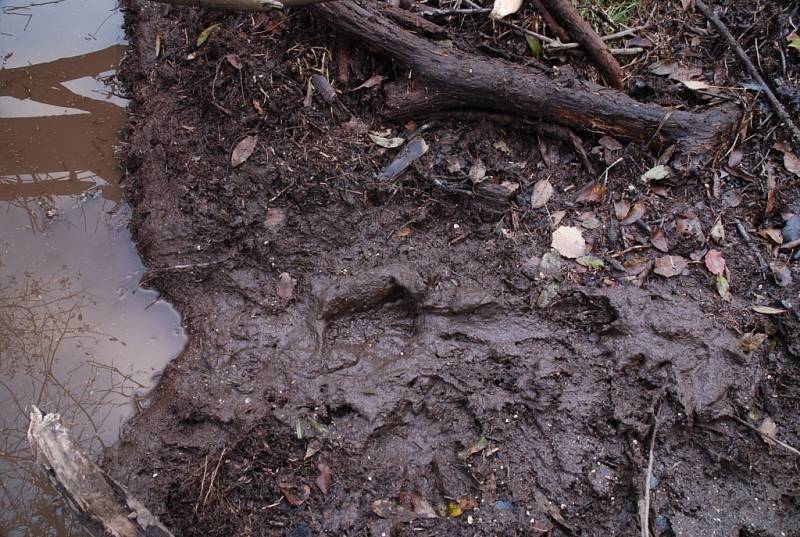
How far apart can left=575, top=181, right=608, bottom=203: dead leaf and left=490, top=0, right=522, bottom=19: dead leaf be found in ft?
3.13

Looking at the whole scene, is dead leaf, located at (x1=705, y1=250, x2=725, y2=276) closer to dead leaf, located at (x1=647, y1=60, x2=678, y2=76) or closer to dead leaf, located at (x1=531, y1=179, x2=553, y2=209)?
dead leaf, located at (x1=531, y1=179, x2=553, y2=209)

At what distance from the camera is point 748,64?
290cm

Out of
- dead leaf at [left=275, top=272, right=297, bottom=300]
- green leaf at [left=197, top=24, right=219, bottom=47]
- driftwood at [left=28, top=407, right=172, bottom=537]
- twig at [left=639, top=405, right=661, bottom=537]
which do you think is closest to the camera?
driftwood at [left=28, top=407, right=172, bottom=537]

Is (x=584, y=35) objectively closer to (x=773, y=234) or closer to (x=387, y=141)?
(x=387, y=141)

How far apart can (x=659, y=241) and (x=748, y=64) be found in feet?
3.55

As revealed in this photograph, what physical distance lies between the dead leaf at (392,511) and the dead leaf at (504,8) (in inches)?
93.4

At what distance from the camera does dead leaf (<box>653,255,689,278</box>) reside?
2682 mm

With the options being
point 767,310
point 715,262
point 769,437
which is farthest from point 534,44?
point 769,437

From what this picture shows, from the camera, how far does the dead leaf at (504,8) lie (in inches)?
110

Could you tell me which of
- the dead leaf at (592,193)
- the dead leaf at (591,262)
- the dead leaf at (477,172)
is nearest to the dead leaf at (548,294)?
the dead leaf at (591,262)

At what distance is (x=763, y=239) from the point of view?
2.74m

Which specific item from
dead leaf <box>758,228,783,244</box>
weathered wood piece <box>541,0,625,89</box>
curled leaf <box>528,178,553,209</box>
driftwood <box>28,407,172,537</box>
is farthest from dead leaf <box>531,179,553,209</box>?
driftwood <box>28,407,172,537</box>

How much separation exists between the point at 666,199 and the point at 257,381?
7.25 ft

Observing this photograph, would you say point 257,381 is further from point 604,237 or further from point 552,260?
point 604,237
